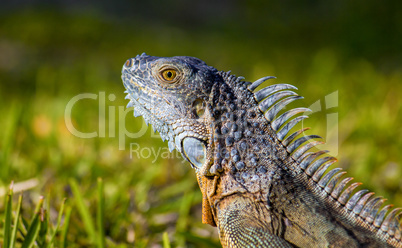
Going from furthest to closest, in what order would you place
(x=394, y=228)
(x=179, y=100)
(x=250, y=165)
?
(x=179, y=100) → (x=250, y=165) → (x=394, y=228)

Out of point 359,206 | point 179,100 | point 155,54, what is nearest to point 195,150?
point 179,100

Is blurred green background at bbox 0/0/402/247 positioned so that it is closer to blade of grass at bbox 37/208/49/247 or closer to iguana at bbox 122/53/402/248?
blade of grass at bbox 37/208/49/247

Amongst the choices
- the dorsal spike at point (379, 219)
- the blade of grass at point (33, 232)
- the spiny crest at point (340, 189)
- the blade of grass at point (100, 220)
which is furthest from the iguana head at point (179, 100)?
the dorsal spike at point (379, 219)

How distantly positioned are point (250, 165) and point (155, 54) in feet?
16.7

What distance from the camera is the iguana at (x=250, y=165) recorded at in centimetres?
175

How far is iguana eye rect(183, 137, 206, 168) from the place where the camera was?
6.44ft

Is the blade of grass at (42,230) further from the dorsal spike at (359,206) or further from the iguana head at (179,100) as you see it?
the dorsal spike at (359,206)

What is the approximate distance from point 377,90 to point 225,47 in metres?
3.68

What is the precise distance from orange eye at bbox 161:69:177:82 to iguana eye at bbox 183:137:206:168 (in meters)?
0.34

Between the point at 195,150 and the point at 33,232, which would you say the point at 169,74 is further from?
the point at 33,232

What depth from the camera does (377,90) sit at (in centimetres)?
532

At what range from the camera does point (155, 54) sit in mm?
6672

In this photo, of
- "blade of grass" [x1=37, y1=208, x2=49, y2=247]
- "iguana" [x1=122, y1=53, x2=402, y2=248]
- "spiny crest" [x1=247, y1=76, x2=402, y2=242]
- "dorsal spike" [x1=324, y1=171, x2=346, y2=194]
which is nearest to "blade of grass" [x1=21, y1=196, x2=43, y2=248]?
"blade of grass" [x1=37, y1=208, x2=49, y2=247]

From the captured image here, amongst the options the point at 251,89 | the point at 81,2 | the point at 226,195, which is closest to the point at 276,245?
the point at 226,195
